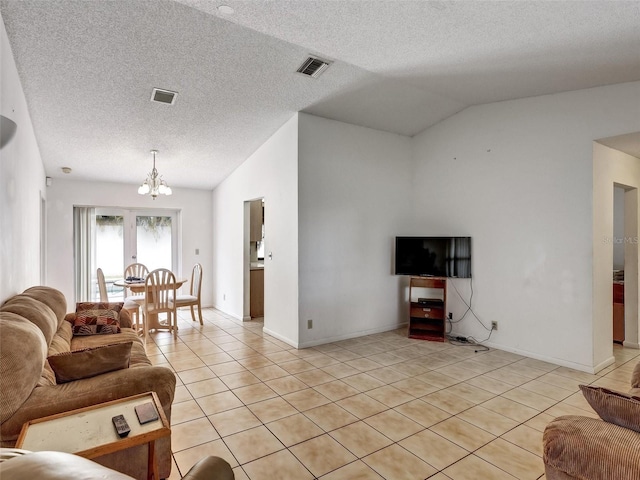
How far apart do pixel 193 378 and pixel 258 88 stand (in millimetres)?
3016

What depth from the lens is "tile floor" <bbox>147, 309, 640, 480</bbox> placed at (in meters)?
2.10

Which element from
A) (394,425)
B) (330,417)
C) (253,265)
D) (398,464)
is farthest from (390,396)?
(253,265)

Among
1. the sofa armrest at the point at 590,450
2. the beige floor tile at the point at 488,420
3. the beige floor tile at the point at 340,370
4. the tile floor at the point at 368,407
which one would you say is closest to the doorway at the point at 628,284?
the tile floor at the point at 368,407

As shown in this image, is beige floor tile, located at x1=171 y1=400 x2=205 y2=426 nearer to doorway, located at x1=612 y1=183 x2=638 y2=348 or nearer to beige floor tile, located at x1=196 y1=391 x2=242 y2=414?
beige floor tile, located at x1=196 y1=391 x2=242 y2=414

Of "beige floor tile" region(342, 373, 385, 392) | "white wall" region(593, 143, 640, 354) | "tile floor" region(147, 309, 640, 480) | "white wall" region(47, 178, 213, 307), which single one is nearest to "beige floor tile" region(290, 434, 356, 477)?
"tile floor" region(147, 309, 640, 480)

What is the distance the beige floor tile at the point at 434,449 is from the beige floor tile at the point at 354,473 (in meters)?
0.35

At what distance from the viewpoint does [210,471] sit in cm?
103

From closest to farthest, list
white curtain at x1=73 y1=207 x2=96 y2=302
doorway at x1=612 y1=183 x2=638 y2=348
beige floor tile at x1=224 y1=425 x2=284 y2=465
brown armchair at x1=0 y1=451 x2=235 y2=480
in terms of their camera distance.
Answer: brown armchair at x1=0 y1=451 x2=235 y2=480 < beige floor tile at x1=224 y1=425 x2=284 y2=465 < doorway at x1=612 y1=183 x2=638 y2=348 < white curtain at x1=73 y1=207 x2=96 y2=302

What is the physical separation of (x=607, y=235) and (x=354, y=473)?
146 inches

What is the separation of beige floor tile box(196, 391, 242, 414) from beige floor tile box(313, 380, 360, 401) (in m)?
0.73

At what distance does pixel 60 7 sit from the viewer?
2.30 m

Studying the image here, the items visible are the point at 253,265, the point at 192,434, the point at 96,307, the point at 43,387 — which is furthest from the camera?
the point at 253,265

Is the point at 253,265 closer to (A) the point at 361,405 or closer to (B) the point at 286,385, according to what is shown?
(B) the point at 286,385

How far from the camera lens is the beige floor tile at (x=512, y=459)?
2.00 meters
